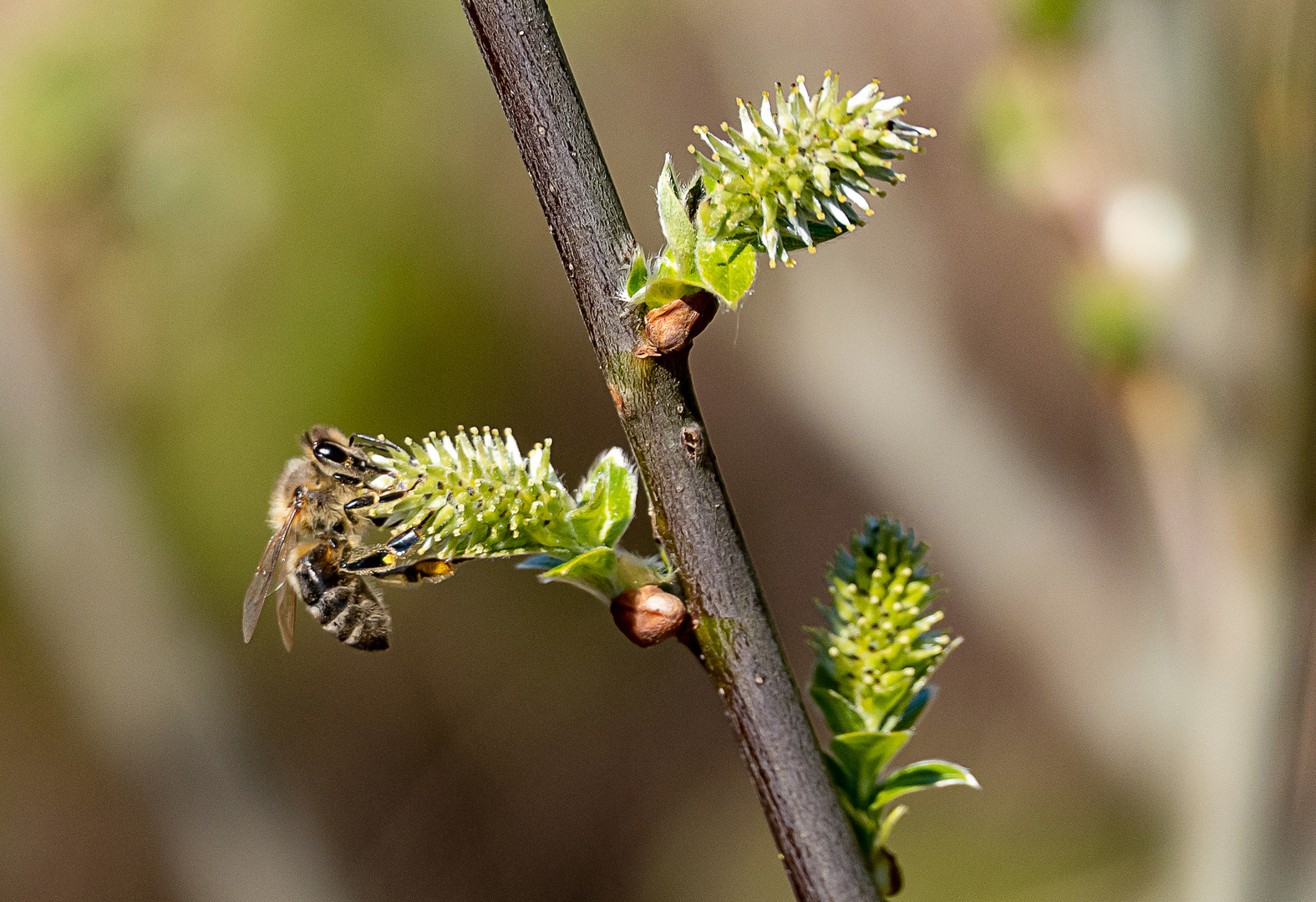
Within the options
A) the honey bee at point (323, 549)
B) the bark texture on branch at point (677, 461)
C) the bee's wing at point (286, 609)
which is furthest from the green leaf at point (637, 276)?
the bee's wing at point (286, 609)

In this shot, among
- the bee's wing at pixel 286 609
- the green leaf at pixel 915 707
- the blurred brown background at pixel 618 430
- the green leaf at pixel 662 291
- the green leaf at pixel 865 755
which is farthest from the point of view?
the bee's wing at pixel 286 609

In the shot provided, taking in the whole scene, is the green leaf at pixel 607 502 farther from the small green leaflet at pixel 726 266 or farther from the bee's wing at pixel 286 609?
the bee's wing at pixel 286 609

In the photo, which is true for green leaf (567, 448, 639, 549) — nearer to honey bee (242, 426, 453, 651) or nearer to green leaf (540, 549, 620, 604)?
green leaf (540, 549, 620, 604)

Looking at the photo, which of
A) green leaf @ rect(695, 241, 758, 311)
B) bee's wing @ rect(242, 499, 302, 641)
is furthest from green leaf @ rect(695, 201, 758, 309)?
bee's wing @ rect(242, 499, 302, 641)

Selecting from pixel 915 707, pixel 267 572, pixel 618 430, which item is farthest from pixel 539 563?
pixel 618 430

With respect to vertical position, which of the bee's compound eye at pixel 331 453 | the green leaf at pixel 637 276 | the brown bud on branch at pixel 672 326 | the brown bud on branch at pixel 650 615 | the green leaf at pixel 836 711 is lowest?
the green leaf at pixel 836 711

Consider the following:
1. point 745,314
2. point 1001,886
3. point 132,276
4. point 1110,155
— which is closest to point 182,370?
point 132,276

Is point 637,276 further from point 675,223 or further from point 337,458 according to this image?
point 337,458
